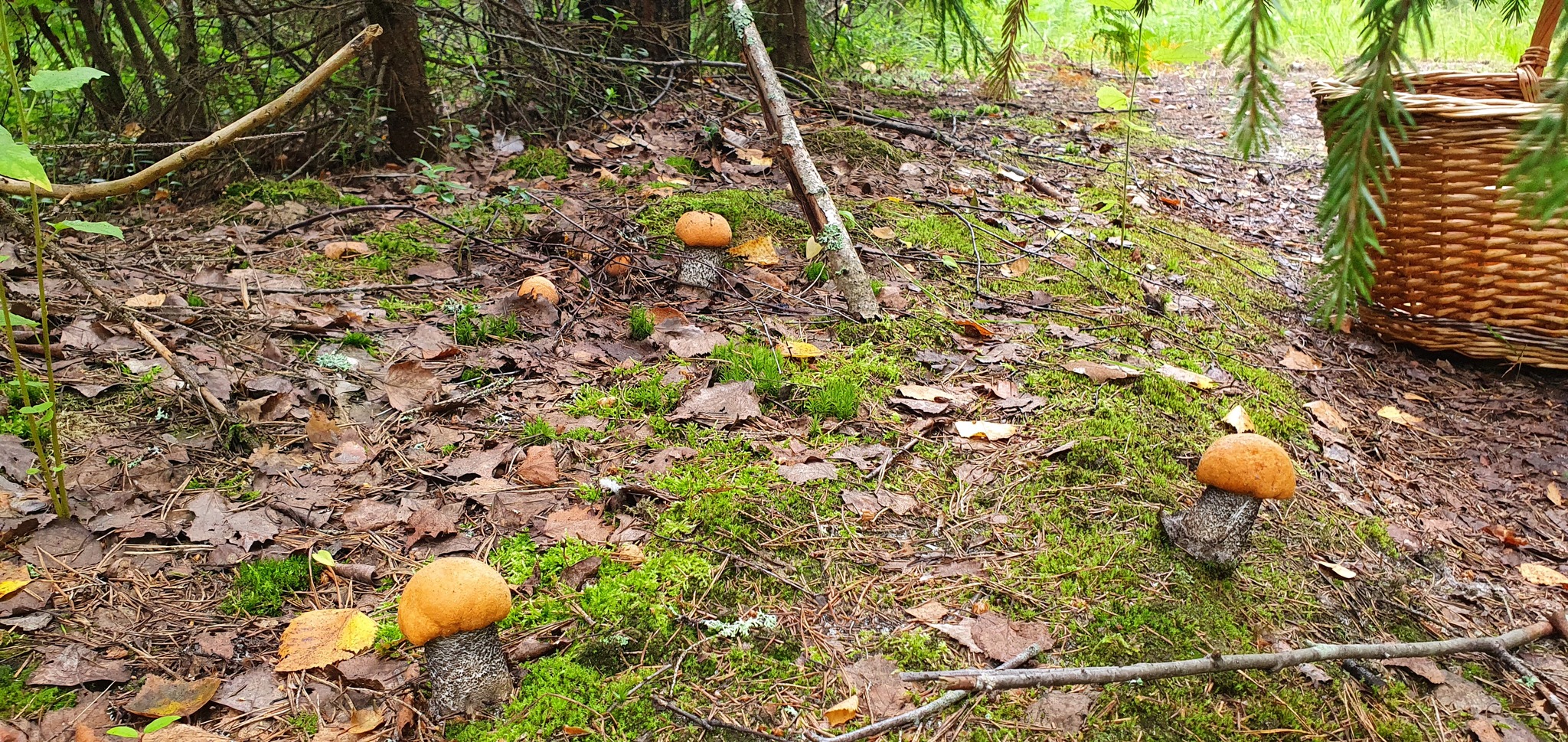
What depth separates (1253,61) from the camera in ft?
5.20

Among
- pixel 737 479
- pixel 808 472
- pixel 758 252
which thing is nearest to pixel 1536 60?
pixel 758 252

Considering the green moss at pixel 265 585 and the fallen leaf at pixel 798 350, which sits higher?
the fallen leaf at pixel 798 350

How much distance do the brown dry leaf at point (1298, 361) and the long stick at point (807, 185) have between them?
6.63 feet

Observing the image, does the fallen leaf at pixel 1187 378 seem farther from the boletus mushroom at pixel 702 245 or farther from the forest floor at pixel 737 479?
the boletus mushroom at pixel 702 245

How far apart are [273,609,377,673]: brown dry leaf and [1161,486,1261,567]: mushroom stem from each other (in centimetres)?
245

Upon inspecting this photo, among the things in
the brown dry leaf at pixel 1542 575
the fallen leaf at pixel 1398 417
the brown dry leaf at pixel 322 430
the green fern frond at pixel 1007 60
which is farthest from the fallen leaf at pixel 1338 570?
the brown dry leaf at pixel 322 430

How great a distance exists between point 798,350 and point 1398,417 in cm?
280

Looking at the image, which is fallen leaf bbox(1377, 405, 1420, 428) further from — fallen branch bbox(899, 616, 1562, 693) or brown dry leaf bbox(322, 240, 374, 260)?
brown dry leaf bbox(322, 240, 374, 260)

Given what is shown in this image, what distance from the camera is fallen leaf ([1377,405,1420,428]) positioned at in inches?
148

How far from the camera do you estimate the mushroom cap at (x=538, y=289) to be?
3877 mm

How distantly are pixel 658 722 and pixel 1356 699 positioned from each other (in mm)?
1894

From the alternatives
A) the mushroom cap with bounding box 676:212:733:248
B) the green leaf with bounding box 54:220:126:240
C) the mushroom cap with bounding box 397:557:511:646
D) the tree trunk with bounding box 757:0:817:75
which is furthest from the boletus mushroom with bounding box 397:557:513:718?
the tree trunk with bounding box 757:0:817:75

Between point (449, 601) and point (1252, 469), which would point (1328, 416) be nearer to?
point (1252, 469)

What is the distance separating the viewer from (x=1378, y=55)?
145 centimetres
